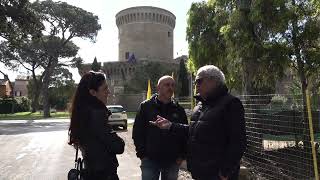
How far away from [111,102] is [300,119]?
6053 centimetres

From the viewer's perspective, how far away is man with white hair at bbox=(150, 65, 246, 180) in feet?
13.4

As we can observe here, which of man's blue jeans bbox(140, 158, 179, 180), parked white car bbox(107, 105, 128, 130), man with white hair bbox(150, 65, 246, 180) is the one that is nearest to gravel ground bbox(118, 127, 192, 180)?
man's blue jeans bbox(140, 158, 179, 180)

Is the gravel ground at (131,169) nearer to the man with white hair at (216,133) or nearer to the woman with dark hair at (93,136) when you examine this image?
the man with white hair at (216,133)

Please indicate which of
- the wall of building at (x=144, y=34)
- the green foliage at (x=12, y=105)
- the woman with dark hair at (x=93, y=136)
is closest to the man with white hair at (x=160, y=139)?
the woman with dark hair at (x=93, y=136)

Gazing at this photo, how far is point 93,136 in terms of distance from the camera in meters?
4.16

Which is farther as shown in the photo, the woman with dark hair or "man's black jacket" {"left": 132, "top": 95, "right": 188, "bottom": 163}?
"man's black jacket" {"left": 132, "top": 95, "right": 188, "bottom": 163}

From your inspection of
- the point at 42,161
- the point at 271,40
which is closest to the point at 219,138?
the point at 42,161

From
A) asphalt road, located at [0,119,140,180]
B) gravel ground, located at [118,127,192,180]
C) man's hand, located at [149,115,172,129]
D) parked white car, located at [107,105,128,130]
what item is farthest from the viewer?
parked white car, located at [107,105,128,130]

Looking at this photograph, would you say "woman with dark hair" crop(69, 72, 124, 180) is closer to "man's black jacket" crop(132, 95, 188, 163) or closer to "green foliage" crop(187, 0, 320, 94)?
"man's black jacket" crop(132, 95, 188, 163)

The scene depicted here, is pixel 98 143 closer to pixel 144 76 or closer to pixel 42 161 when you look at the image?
pixel 42 161

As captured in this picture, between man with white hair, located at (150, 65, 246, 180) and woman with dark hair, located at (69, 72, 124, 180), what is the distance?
0.74 metres

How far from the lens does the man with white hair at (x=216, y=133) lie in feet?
13.4

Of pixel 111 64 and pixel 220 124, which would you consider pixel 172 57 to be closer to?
pixel 111 64

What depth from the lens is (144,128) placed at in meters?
5.32
